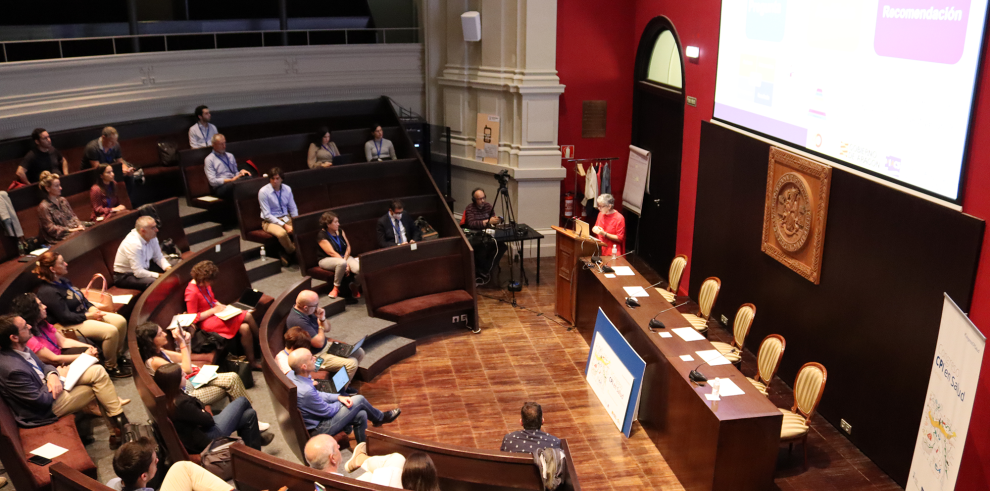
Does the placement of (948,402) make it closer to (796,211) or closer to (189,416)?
(796,211)

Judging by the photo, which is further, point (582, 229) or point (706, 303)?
point (582, 229)

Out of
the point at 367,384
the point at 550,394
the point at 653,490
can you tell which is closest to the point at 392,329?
the point at 367,384

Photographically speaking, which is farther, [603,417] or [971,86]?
[603,417]

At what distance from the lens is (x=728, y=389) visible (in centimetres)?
559

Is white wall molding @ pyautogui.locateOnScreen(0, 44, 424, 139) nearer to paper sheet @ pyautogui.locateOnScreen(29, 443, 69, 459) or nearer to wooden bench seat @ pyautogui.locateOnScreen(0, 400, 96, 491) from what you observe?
wooden bench seat @ pyautogui.locateOnScreen(0, 400, 96, 491)

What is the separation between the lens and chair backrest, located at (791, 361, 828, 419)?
18.5 feet

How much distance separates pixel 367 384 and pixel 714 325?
12.6 ft

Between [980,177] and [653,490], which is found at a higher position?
[980,177]

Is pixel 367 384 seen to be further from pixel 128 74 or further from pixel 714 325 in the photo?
pixel 128 74

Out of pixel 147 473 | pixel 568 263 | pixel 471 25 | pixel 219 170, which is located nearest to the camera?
pixel 147 473

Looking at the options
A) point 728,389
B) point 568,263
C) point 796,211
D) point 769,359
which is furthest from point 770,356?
point 568,263

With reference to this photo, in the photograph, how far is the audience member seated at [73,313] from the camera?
5.84 meters

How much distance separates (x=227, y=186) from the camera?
900cm

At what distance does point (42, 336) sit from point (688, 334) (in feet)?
15.9
